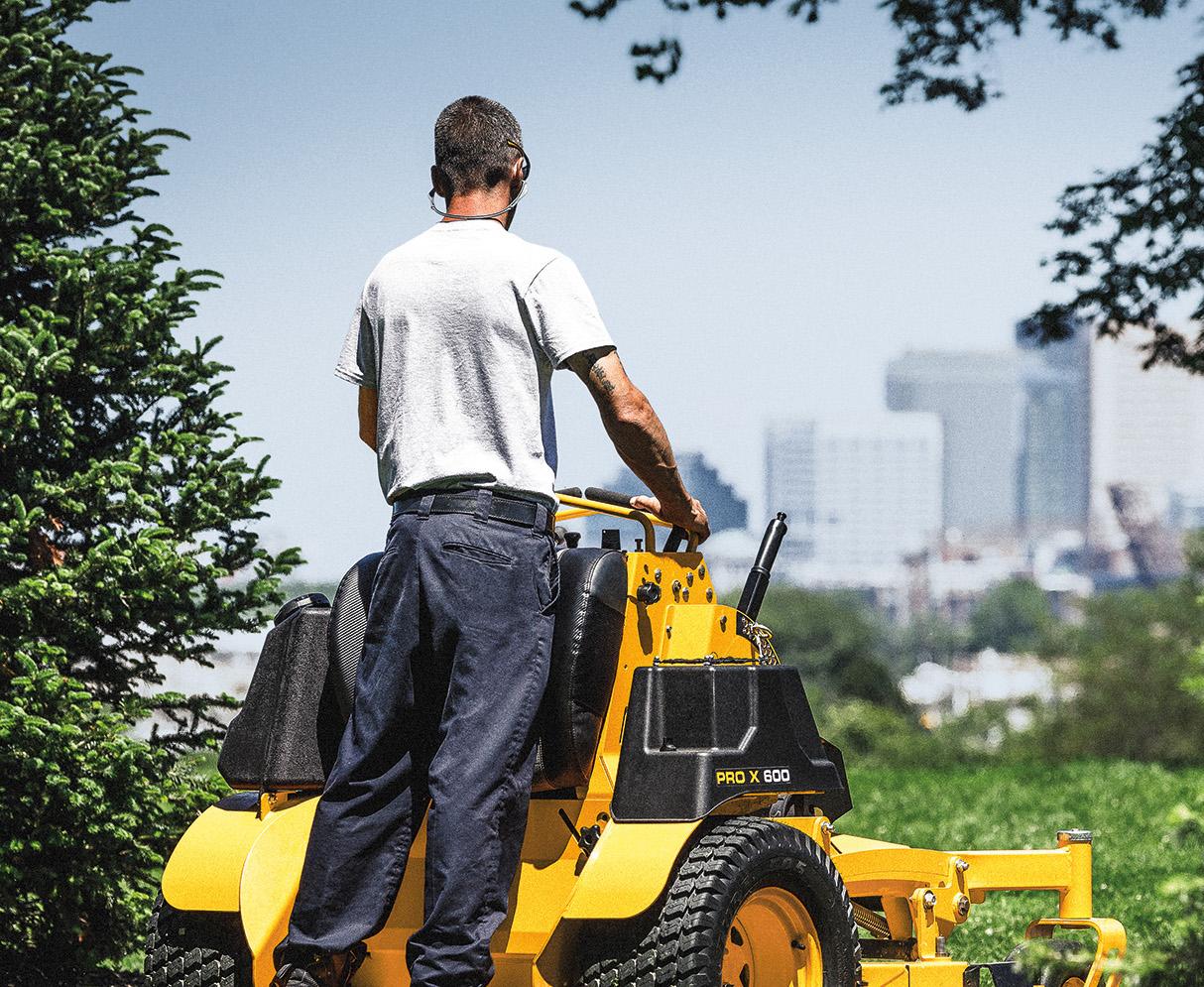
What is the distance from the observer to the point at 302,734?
13.4 ft

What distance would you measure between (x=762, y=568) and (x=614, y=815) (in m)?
1.12

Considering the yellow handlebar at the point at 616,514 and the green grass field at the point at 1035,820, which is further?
the green grass field at the point at 1035,820

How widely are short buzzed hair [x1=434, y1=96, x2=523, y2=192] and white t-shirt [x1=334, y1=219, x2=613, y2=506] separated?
0.56ft

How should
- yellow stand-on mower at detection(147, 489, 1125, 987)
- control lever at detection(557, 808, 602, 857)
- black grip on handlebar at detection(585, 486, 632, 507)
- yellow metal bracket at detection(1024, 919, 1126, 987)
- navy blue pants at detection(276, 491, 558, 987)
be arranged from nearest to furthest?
navy blue pants at detection(276, 491, 558, 987) < yellow stand-on mower at detection(147, 489, 1125, 987) < control lever at detection(557, 808, 602, 857) < black grip on handlebar at detection(585, 486, 632, 507) < yellow metal bracket at detection(1024, 919, 1126, 987)

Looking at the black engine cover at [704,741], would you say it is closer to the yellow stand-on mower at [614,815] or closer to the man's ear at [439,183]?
the yellow stand-on mower at [614,815]

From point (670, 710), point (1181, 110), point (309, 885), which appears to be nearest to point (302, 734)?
point (309, 885)

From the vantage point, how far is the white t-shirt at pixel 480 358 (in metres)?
3.68

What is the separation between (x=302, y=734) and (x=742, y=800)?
1.08 metres

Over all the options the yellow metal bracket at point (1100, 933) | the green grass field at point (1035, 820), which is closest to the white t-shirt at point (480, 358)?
the yellow metal bracket at point (1100, 933)

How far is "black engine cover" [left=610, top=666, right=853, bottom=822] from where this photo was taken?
13.0 ft

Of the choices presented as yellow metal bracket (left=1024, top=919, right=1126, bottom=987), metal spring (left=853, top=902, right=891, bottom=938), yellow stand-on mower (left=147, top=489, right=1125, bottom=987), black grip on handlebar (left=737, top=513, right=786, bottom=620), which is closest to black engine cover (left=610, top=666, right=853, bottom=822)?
yellow stand-on mower (left=147, top=489, right=1125, bottom=987)

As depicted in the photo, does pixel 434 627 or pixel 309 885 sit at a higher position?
pixel 434 627

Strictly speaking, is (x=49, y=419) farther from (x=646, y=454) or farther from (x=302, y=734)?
(x=646, y=454)

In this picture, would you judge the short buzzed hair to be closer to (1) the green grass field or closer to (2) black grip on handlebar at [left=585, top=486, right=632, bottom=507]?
(2) black grip on handlebar at [left=585, top=486, right=632, bottom=507]
